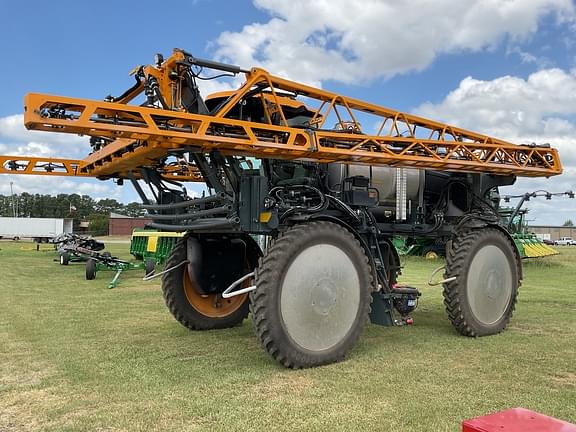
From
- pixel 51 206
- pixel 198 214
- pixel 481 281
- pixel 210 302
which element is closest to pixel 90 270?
pixel 210 302

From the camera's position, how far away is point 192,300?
7980 millimetres

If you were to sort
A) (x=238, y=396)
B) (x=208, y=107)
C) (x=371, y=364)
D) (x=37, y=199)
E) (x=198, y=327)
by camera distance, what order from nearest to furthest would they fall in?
(x=238, y=396) < (x=371, y=364) < (x=208, y=107) < (x=198, y=327) < (x=37, y=199)

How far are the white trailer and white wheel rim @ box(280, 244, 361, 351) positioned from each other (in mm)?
45150

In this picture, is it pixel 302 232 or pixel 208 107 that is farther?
pixel 208 107

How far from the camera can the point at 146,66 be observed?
19.5ft

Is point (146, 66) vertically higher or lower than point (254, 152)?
higher

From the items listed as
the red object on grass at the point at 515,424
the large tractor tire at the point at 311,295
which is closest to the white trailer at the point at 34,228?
the large tractor tire at the point at 311,295

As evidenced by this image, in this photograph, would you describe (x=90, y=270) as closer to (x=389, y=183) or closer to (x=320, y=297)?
(x=389, y=183)

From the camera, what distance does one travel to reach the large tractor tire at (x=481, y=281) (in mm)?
7566

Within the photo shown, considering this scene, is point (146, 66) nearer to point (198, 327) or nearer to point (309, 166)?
point (309, 166)

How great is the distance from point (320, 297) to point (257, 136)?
191cm

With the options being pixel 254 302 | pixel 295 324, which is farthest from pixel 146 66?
pixel 295 324

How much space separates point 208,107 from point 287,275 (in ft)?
7.57

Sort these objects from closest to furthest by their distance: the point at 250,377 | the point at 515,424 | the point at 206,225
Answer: the point at 515,424
the point at 250,377
the point at 206,225
